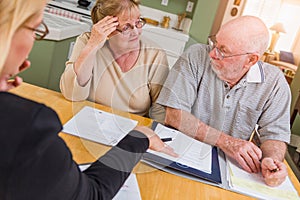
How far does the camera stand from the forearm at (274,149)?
1.30m

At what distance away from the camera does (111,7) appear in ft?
4.70

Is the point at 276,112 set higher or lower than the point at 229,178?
higher

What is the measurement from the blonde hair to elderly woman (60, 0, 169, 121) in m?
0.89

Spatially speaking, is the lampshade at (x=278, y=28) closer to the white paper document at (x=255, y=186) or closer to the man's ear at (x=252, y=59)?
the man's ear at (x=252, y=59)

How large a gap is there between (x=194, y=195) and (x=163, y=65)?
68 cm

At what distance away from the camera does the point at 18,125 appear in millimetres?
477

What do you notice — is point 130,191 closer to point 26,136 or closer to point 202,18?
point 26,136

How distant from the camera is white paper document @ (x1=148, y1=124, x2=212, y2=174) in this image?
3.65ft

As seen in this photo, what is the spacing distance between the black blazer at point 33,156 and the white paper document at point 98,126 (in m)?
0.53

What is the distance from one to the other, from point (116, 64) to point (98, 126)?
1.16ft

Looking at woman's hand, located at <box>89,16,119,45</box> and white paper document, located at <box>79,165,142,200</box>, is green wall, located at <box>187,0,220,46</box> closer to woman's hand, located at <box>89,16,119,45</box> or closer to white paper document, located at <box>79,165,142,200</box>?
woman's hand, located at <box>89,16,119,45</box>

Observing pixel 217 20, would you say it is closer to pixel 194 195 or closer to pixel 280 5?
pixel 280 5

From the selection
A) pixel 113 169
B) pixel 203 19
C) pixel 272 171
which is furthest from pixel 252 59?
pixel 203 19

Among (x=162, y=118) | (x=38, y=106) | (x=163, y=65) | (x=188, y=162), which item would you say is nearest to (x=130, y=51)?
(x=163, y=65)
